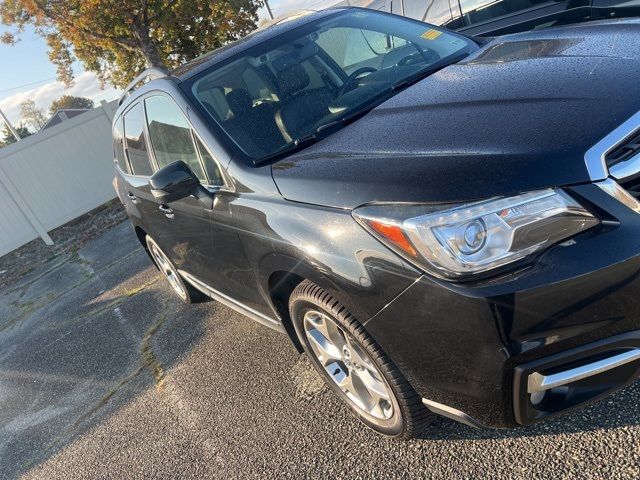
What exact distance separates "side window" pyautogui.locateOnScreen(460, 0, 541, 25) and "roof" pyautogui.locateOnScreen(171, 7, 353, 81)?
2886 millimetres

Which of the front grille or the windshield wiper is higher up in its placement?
the windshield wiper

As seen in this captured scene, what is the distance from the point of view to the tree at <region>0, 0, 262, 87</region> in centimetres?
1502

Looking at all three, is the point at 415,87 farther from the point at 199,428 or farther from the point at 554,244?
the point at 199,428

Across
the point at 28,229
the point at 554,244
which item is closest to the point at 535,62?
the point at 554,244

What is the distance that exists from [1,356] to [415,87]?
5.21 meters

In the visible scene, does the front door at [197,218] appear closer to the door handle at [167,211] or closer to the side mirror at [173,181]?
the door handle at [167,211]

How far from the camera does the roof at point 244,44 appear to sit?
324 centimetres

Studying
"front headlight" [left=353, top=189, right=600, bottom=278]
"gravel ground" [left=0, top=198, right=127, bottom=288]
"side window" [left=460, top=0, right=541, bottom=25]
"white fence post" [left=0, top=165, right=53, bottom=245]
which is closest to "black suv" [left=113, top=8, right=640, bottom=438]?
"front headlight" [left=353, top=189, right=600, bottom=278]

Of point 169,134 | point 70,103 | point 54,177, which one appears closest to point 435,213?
point 169,134

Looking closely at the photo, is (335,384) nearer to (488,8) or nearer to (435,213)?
(435,213)

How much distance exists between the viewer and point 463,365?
182 cm

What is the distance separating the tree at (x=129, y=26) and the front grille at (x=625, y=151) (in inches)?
582

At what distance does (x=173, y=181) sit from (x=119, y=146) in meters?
2.19

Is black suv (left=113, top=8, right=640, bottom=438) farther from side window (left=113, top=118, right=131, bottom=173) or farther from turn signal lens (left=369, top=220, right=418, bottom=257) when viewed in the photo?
side window (left=113, top=118, right=131, bottom=173)
